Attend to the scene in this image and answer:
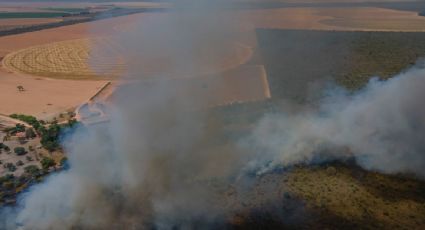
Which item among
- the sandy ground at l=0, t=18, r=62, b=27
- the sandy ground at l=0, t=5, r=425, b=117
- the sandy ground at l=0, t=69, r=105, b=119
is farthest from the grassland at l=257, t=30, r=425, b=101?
the sandy ground at l=0, t=18, r=62, b=27

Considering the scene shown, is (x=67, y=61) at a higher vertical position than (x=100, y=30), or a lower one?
lower

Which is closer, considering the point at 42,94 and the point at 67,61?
the point at 42,94

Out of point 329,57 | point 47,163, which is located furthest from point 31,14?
point 47,163

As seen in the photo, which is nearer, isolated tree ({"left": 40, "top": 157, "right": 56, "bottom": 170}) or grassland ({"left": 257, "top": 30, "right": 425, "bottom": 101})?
isolated tree ({"left": 40, "top": 157, "right": 56, "bottom": 170})

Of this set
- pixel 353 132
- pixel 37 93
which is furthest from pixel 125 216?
pixel 37 93

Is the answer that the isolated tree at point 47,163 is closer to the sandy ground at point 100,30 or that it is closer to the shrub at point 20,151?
the shrub at point 20,151

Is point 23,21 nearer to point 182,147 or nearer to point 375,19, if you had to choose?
point 375,19

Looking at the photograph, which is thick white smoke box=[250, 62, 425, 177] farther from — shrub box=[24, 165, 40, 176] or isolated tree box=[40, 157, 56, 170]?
shrub box=[24, 165, 40, 176]
